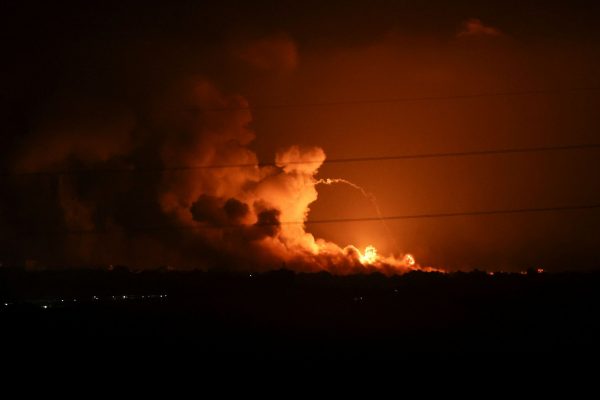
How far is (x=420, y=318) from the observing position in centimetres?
3534

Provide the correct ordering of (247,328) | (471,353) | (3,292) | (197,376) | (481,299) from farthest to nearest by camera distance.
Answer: (3,292), (481,299), (247,328), (471,353), (197,376)

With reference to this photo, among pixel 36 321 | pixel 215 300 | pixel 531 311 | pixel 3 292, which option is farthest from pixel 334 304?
pixel 3 292

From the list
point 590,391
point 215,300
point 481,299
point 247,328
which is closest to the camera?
point 590,391

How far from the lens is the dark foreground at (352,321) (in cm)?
2795

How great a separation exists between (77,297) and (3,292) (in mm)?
7588

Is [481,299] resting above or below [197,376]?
above

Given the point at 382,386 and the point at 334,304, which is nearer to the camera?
the point at 382,386

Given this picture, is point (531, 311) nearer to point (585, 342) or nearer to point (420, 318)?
point (420, 318)

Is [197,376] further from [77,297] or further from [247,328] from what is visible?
[77,297]

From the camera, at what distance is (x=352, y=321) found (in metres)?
35.1

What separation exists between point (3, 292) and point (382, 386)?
53483 millimetres

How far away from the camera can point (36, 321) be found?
1384 inches

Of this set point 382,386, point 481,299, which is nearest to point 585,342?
point 382,386

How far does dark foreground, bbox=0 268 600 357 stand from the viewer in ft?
91.7
